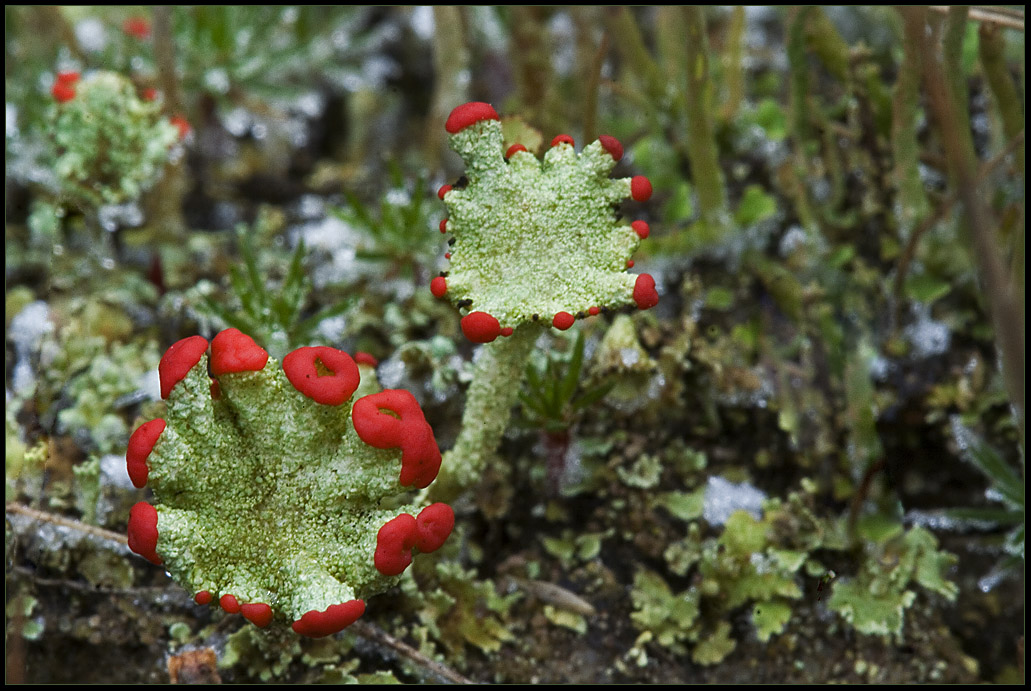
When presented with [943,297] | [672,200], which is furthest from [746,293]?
[943,297]

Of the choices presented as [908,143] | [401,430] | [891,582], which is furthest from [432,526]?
[908,143]

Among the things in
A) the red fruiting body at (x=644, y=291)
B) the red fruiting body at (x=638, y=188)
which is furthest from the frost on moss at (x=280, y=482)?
the red fruiting body at (x=638, y=188)

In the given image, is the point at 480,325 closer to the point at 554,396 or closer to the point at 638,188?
the point at 638,188

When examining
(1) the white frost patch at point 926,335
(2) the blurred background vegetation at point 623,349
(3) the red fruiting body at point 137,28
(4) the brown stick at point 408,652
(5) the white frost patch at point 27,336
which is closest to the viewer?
(4) the brown stick at point 408,652

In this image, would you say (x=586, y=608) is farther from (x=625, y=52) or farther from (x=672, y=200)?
(x=625, y=52)

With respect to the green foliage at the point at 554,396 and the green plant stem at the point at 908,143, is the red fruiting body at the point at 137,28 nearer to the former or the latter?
the green foliage at the point at 554,396

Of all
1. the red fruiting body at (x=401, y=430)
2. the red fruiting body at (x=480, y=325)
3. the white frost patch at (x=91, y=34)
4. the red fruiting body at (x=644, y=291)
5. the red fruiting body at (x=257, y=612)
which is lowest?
the red fruiting body at (x=257, y=612)
